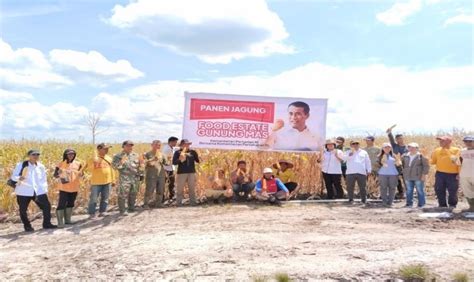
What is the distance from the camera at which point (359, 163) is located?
11.2 metres

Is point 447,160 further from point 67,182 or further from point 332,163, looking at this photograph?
point 67,182

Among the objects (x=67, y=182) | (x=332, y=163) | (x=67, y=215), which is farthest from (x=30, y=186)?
(x=332, y=163)

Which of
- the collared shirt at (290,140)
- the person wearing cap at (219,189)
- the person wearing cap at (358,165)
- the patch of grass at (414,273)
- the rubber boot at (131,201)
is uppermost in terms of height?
the collared shirt at (290,140)

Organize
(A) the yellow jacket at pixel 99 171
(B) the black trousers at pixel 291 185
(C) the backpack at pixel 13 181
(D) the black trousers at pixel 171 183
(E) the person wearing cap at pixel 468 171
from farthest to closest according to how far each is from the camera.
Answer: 1. (D) the black trousers at pixel 171 183
2. (B) the black trousers at pixel 291 185
3. (A) the yellow jacket at pixel 99 171
4. (E) the person wearing cap at pixel 468 171
5. (C) the backpack at pixel 13 181

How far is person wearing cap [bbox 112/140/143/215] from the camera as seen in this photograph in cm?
1024

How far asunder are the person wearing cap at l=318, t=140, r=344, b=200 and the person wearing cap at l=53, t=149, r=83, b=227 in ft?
20.0

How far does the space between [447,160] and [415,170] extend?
74 centimetres

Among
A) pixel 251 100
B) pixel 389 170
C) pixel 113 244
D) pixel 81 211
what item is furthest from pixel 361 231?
pixel 81 211

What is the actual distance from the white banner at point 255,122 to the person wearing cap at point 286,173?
1.77 ft

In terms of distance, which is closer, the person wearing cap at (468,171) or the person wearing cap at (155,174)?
the person wearing cap at (468,171)

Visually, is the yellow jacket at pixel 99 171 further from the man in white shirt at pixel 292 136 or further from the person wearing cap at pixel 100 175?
the man in white shirt at pixel 292 136

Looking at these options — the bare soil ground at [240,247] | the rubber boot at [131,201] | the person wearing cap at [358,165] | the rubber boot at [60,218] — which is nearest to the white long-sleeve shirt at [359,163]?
the person wearing cap at [358,165]

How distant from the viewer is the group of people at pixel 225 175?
31.6 ft

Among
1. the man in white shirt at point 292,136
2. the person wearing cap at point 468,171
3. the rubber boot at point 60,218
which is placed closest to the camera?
the rubber boot at point 60,218
